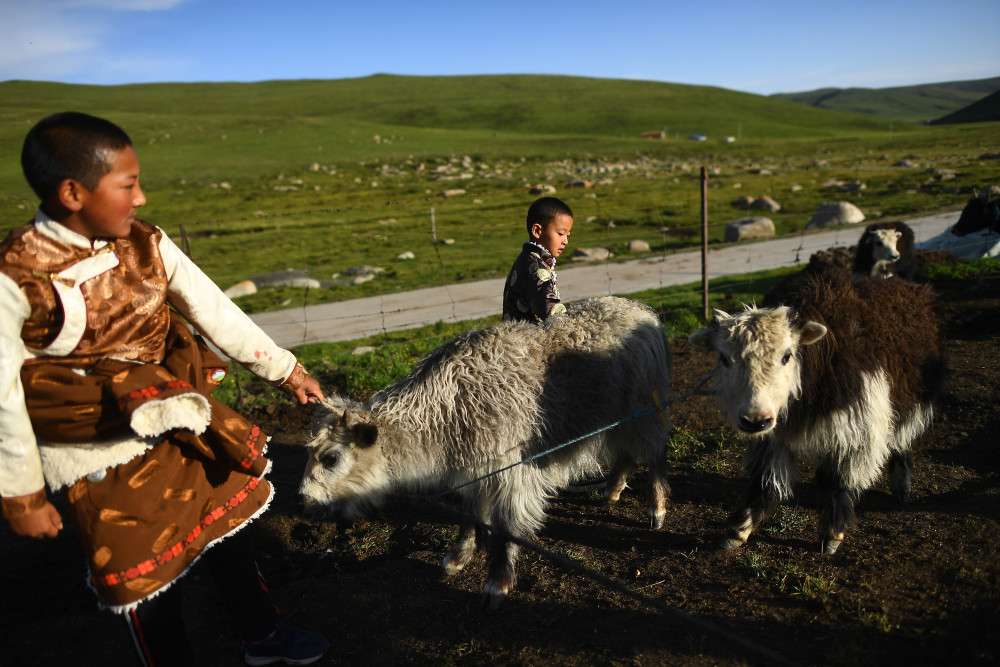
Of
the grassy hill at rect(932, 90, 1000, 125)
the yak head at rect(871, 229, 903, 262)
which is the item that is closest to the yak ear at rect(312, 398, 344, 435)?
the yak head at rect(871, 229, 903, 262)

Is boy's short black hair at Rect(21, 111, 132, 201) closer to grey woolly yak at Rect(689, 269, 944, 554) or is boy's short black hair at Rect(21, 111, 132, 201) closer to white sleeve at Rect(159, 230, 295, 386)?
white sleeve at Rect(159, 230, 295, 386)

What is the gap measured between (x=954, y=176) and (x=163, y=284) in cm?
3632

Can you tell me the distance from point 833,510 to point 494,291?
10560mm

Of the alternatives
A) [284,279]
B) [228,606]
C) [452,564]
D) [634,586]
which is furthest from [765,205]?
[228,606]

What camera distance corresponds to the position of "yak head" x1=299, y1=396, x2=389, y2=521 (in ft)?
12.9

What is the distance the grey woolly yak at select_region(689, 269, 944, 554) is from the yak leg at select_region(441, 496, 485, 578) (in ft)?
6.00

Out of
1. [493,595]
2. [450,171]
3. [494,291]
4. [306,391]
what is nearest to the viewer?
[306,391]

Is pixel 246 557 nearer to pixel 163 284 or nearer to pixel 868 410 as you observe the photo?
pixel 163 284

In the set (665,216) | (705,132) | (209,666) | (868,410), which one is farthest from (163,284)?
(705,132)

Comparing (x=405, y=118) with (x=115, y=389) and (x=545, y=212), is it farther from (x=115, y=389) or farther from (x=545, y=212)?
(x=115, y=389)

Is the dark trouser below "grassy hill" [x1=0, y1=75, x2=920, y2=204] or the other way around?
below

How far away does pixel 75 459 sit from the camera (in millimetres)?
2457

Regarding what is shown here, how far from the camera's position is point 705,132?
9306cm

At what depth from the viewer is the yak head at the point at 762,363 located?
12.3 feet
